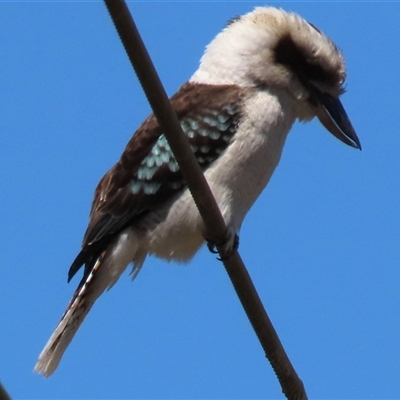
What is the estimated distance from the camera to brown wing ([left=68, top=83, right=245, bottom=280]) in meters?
4.27

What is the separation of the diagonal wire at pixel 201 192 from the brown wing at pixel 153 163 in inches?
29.3

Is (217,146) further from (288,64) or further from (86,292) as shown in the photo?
(86,292)

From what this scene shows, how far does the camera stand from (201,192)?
298 cm

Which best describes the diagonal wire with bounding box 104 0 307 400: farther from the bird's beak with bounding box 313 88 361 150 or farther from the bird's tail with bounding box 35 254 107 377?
the bird's beak with bounding box 313 88 361 150

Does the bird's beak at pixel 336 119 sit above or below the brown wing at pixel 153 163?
above

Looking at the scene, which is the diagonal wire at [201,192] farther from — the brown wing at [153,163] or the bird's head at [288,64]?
the bird's head at [288,64]

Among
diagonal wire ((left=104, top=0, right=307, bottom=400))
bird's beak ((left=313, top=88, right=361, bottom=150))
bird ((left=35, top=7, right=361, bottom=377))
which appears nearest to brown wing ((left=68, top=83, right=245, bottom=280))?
bird ((left=35, top=7, right=361, bottom=377))

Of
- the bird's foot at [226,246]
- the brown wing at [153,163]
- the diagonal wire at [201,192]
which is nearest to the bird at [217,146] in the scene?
the brown wing at [153,163]

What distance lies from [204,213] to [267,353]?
0.51 meters

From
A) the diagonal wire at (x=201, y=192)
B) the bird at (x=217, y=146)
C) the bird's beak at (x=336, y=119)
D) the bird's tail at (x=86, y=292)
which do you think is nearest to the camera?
the diagonal wire at (x=201, y=192)

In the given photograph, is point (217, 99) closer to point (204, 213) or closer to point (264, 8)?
point (264, 8)

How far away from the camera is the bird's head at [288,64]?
14.6ft

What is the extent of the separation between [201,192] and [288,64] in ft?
5.55

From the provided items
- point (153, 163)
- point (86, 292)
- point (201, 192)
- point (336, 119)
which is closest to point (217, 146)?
point (153, 163)
